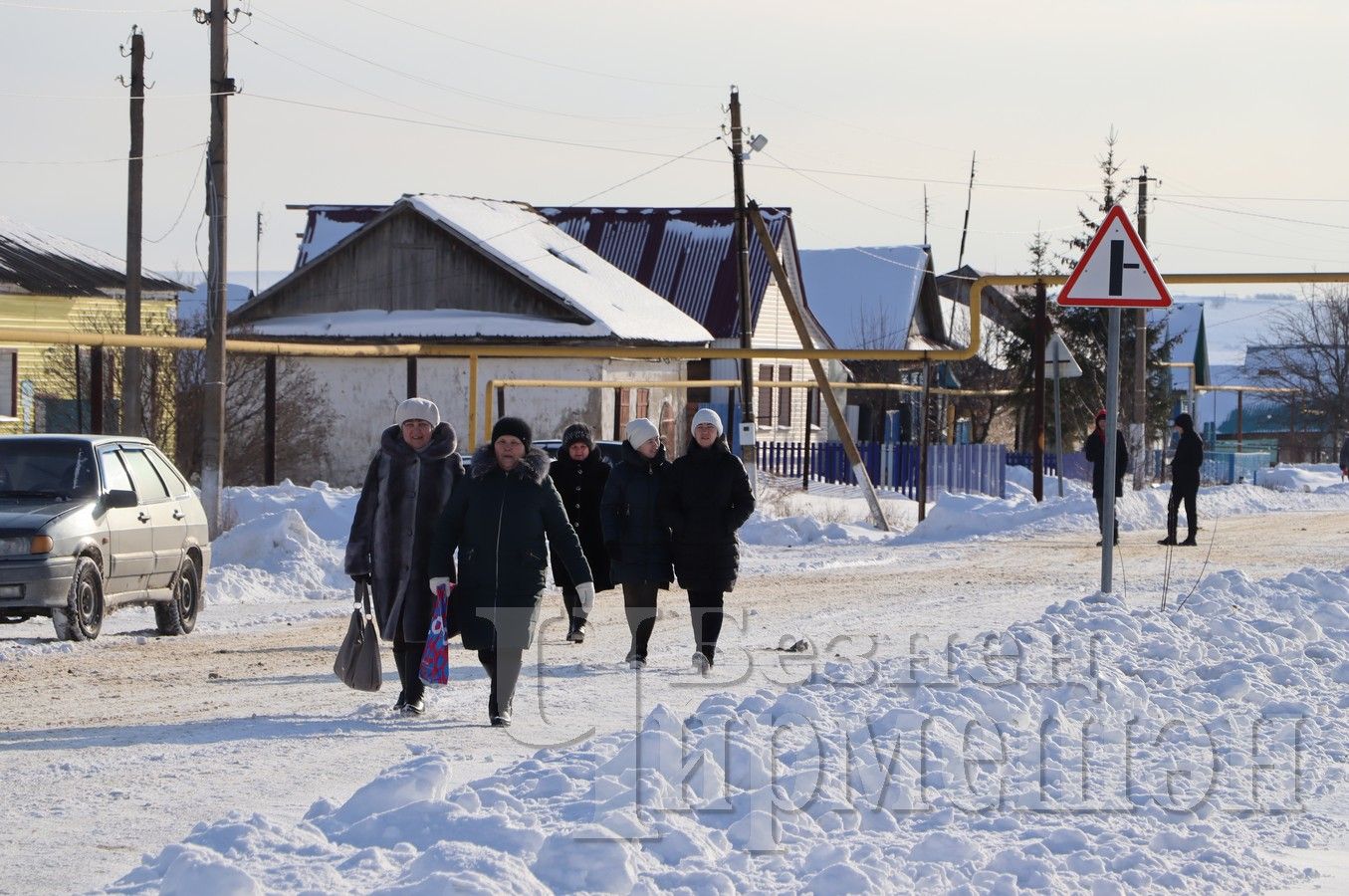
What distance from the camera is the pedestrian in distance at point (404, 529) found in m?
9.81

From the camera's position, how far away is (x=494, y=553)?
9.50 metres

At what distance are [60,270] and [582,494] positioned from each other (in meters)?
27.8

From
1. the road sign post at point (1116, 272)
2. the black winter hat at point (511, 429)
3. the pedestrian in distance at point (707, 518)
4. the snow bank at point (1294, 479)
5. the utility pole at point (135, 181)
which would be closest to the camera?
the black winter hat at point (511, 429)

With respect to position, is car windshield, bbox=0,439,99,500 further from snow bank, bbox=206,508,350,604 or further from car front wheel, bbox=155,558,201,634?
snow bank, bbox=206,508,350,604

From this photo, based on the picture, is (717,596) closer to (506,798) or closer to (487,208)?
(506,798)

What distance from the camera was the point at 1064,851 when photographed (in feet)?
22.0

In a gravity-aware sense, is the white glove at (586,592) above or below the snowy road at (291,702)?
above

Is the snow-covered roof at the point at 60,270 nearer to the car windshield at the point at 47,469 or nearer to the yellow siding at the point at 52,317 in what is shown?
the yellow siding at the point at 52,317

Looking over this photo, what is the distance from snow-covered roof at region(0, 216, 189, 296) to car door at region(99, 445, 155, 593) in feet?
77.5

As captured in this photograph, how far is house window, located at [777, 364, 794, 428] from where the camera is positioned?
169 feet

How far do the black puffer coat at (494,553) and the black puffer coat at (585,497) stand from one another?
12.8 ft

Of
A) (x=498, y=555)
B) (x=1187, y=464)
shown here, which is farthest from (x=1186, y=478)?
(x=498, y=555)

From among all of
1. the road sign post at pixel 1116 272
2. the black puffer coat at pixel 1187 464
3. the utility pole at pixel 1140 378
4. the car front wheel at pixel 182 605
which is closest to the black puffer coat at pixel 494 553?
the road sign post at pixel 1116 272

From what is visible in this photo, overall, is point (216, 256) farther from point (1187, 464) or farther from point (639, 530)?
point (1187, 464)
